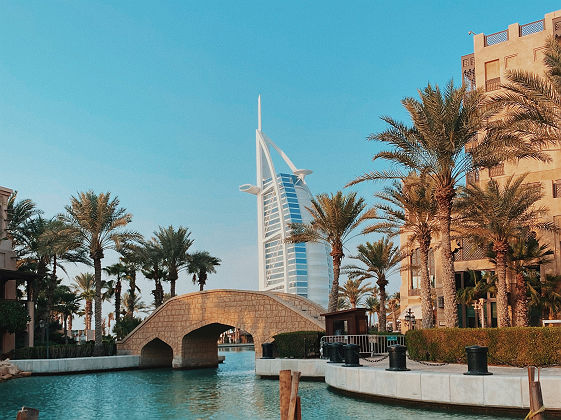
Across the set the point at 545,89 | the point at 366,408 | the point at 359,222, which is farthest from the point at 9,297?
the point at 545,89

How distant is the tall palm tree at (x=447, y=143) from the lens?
24.1 m

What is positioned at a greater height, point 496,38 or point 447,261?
point 496,38

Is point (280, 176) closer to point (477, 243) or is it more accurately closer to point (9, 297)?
point (9, 297)

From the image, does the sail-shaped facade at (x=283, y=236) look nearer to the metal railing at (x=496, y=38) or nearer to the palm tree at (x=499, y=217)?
the metal railing at (x=496, y=38)

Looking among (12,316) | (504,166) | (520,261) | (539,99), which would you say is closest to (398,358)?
(539,99)

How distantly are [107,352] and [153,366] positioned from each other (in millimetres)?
3262

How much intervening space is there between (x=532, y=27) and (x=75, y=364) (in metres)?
38.7

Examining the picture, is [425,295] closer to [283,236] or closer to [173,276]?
[173,276]

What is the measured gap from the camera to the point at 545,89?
21.8 metres

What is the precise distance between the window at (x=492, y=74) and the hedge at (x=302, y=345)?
2608 cm

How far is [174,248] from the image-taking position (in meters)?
48.2

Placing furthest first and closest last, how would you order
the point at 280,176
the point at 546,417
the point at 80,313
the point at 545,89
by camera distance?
the point at 280,176
the point at 80,313
the point at 545,89
the point at 546,417

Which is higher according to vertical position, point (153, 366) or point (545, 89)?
point (545, 89)

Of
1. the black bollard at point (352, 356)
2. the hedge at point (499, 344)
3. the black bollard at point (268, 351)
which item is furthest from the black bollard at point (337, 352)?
the black bollard at point (268, 351)
